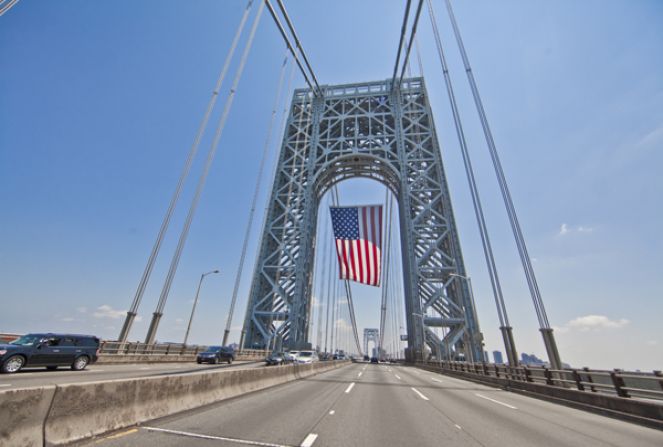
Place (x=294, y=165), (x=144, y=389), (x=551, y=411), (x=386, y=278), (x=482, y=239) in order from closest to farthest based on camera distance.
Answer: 1. (x=144, y=389)
2. (x=551, y=411)
3. (x=482, y=239)
4. (x=294, y=165)
5. (x=386, y=278)

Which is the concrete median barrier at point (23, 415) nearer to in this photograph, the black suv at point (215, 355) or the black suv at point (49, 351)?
the black suv at point (49, 351)

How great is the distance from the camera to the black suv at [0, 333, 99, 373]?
36.4 feet

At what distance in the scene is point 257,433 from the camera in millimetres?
5074

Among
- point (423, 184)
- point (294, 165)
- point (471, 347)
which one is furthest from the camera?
point (294, 165)

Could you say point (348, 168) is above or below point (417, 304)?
above

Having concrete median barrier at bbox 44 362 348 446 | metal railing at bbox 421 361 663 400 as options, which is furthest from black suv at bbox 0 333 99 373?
metal railing at bbox 421 361 663 400

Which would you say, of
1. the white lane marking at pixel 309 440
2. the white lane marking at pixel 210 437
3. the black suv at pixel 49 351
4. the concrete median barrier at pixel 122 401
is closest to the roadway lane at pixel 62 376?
the black suv at pixel 49 351

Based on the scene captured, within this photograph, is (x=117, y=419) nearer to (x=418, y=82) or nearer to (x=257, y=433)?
(x=257, y=433)

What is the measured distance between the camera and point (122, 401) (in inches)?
197

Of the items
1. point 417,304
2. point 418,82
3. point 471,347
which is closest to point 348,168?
point 418,82

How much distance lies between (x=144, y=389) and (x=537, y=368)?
15.9 metres

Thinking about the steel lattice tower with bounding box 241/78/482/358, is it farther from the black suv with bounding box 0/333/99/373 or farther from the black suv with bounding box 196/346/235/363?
the black suv with bounding box 0/333/99/373

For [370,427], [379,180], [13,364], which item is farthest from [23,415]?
[379,180]

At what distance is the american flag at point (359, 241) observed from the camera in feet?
119
